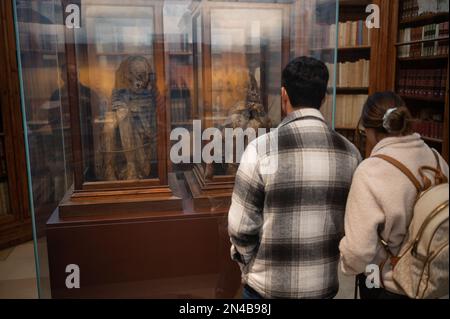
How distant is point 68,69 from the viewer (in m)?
1.60

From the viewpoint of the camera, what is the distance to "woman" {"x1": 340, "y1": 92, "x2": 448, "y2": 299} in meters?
1.06

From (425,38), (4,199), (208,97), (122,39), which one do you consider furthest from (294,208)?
(4,199)

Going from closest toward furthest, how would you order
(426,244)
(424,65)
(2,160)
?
1. (426,244)
2. (424,65)
3. (2,160)

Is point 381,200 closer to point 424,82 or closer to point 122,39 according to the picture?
point 122,39

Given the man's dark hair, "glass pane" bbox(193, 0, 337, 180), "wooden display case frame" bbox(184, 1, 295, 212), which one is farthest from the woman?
"wooden display case frame" bbox(184, 1, 295, 212)

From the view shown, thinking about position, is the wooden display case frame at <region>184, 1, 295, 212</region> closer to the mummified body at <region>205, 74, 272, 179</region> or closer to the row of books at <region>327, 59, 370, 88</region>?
the mummified body at <region>205, 74, 272, 179</region>

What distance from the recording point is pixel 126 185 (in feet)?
5.74

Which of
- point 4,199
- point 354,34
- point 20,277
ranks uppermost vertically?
point 354,34

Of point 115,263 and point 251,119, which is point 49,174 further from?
point 251,119

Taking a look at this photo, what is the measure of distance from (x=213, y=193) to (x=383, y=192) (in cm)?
81

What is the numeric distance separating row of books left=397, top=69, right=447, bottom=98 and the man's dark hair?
187 centimetres

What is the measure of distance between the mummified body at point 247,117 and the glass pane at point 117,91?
0.96 feet

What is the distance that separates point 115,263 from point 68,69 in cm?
77
